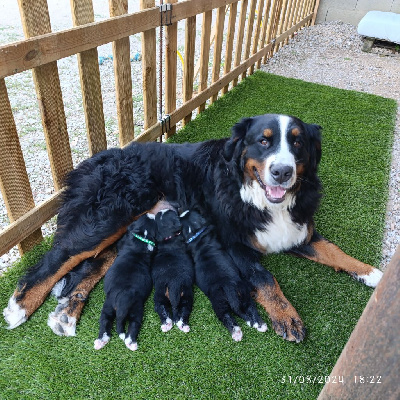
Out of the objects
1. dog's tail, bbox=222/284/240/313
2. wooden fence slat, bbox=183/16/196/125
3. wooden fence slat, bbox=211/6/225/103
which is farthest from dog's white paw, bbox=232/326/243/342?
wooden fence slat, bbox=211/6/225/103

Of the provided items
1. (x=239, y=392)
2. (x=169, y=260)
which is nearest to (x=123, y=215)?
(x=169, y=260)

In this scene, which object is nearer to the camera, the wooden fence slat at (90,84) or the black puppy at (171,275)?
the black puppy at (171,275)

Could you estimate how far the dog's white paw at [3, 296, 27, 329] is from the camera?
2.16 meters

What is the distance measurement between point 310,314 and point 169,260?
99cm

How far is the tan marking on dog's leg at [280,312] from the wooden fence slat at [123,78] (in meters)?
1.98

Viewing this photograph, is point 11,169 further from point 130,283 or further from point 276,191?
point 276,191

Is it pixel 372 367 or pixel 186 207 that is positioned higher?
pixel 372 367

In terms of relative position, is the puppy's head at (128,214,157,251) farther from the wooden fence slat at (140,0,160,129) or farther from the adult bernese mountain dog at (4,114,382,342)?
the wooden fence slat at (140,0,160,129)

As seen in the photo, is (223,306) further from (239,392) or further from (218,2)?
(218,2)

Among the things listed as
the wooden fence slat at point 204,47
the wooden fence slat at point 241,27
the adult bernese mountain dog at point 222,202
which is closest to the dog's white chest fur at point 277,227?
the adult bernese mountain dog at point 222,202

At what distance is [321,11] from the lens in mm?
9914

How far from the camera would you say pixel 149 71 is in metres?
3.56

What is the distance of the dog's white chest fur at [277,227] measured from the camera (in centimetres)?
251

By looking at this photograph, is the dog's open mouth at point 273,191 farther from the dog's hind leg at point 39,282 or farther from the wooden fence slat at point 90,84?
the wooden fence slat at point 90,84
